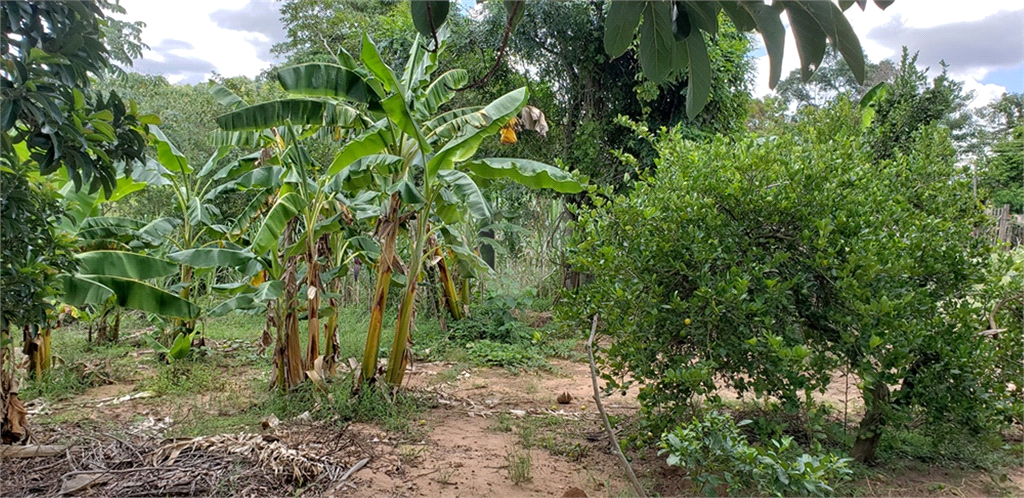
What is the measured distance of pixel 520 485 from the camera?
3115 mm

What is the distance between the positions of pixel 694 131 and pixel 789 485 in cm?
676

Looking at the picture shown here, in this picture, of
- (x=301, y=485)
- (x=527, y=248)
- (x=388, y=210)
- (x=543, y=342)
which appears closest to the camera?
(x=301, y=485)

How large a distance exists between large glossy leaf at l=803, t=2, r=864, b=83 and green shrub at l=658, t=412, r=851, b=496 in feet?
5.37

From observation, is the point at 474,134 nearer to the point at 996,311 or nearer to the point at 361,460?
the point at 361,460

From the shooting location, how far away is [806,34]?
1124 mm

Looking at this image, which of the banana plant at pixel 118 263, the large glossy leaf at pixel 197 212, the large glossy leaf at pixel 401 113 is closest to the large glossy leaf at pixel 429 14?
the banana plant at pixel 118 263

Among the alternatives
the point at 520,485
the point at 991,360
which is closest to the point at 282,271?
the point at 520,485

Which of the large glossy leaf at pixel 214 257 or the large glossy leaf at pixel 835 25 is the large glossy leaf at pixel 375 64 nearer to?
the large glossy leaf at pixel 214 257

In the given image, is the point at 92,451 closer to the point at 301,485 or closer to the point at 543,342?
the point at 301,485

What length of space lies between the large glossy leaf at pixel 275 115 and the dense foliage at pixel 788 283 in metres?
2.14

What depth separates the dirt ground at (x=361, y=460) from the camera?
9.13ft

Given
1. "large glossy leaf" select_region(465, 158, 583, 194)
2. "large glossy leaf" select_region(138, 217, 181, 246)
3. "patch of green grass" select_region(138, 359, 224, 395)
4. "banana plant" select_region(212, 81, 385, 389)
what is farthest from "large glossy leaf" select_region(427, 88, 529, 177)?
"large glossy leaf" select_region(138, 217, 181, 246)

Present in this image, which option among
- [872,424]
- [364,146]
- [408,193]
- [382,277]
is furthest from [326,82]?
[872,424]

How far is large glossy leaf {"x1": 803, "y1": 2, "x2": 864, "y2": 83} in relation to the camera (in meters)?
1.11
